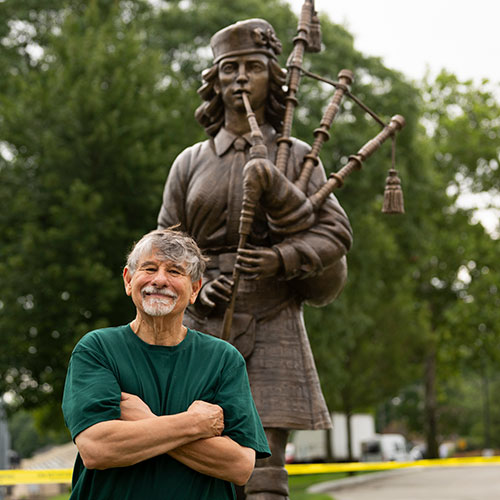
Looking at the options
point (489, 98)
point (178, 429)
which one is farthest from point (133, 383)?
point (489, 98)

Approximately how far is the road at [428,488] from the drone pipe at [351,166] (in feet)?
26.4

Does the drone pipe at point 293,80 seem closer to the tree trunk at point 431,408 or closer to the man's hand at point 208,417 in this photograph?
the man's hand at point 208,417

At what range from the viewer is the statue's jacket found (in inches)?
195

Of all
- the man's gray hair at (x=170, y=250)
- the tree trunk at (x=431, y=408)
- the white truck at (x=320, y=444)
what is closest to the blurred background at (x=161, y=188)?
the tree trunk at (x=431, y=408)

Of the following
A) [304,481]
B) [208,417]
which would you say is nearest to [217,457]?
[208,417]

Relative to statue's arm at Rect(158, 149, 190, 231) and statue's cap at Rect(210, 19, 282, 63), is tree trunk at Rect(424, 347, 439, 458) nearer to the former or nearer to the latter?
statue's arm at Rect(158, 149, 190, 231)

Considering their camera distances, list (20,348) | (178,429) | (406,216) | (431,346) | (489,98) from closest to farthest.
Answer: (178,429)
(20,348)
(406,216)
(431,346)
(489,98)

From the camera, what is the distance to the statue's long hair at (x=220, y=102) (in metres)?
5.41

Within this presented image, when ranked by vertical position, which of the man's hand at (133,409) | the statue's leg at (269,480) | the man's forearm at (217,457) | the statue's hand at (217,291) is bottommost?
the statue's leg at (269,480)

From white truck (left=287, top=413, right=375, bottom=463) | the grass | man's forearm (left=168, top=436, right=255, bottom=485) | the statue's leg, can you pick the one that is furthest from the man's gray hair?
white truck (left=287, top=413, right=375, bottom=463)

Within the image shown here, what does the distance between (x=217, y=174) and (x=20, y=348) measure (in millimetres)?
10704

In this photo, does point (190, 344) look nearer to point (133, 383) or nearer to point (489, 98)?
point (133, 383)

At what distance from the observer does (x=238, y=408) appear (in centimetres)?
285

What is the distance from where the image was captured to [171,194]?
5.44 metres
